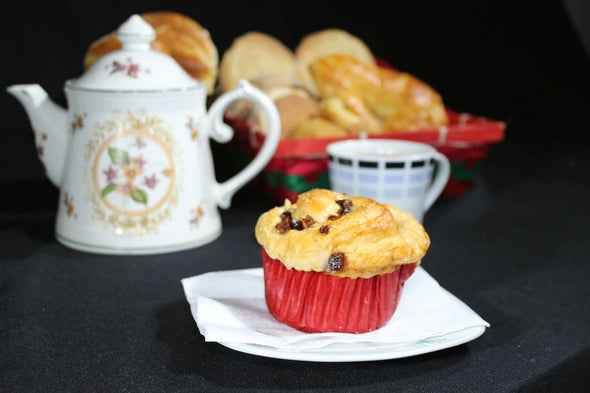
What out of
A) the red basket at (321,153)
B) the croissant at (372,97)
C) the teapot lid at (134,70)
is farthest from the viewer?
the croissant at (372,97)

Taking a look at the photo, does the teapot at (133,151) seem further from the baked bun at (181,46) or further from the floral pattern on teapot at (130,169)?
the baked bun at (181,46)

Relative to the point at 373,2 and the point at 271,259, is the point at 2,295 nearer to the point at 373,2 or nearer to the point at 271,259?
the point at 271,259

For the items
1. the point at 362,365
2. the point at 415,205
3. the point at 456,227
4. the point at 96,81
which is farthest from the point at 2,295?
the point at 456,227

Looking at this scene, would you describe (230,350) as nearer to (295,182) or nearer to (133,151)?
(133,151)

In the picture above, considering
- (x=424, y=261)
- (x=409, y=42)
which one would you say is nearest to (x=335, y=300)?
(x=424, y=261)

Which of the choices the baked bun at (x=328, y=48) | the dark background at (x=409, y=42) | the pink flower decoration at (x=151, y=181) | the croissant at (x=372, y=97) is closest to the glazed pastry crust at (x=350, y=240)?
the pink flower decoration at (x=151, y=181)

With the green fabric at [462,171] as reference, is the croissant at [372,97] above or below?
above
